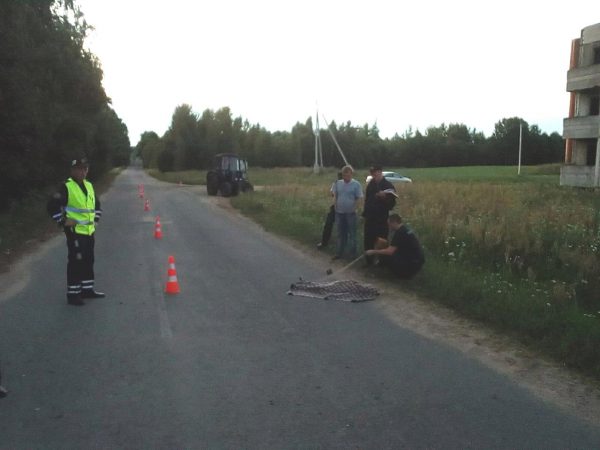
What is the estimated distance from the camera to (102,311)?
24.6 feet

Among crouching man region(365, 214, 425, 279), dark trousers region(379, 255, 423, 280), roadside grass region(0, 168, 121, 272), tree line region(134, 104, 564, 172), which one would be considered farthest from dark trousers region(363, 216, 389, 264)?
tree line region(134, 104, 564, 172)

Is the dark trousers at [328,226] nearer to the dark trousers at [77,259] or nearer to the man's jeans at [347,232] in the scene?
the man's jeans at [347,232]

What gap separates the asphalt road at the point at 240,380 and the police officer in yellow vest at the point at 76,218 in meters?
0.37

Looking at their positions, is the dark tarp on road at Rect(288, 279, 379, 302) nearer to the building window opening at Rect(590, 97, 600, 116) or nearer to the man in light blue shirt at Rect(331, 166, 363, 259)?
the man in light blue shirt at Rect(331, 166, 363, 259)

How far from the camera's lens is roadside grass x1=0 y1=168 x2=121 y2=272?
42.2 feet

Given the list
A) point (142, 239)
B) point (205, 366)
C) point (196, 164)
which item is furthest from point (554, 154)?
point (205, 366)

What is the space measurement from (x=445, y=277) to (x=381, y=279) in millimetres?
1250

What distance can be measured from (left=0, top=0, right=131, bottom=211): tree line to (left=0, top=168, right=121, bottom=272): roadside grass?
639mm

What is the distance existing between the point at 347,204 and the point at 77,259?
5407 mm

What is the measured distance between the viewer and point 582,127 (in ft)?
140

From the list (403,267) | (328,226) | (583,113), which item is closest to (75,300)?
(403,267)

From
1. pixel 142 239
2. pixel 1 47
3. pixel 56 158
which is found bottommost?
pixel 142 239

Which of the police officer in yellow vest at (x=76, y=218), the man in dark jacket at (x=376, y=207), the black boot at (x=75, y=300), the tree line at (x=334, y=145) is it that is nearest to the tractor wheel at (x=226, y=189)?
the man in dark jacket at (x=376, y=207)

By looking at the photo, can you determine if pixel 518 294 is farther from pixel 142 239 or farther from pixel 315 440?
pixel 142 239
